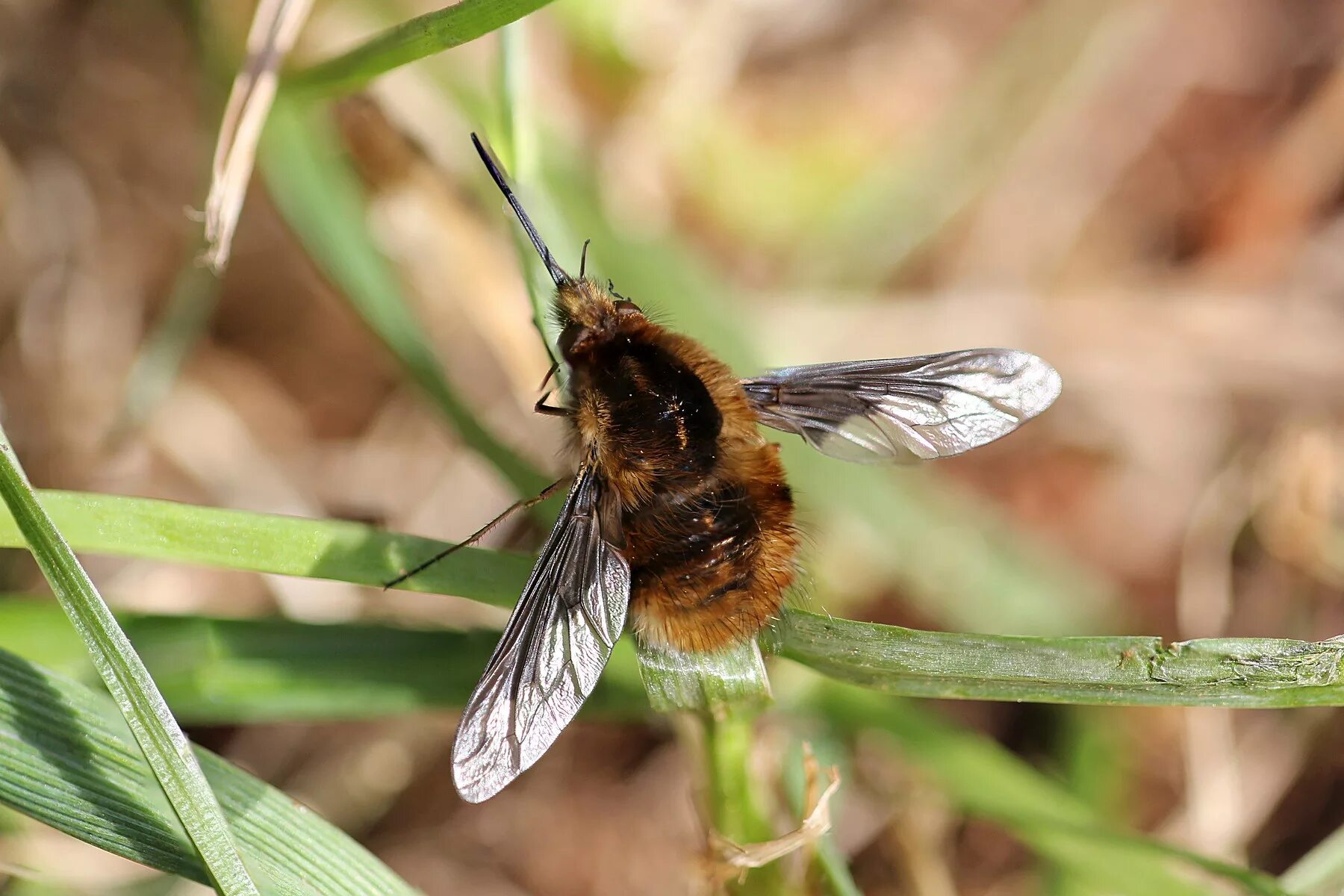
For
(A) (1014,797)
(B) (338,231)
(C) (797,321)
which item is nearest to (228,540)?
(B) (338,231)

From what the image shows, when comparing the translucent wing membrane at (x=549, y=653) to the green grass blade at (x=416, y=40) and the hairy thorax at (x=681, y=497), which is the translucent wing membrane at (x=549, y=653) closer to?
the hairy thorax at (x=681, y=497)

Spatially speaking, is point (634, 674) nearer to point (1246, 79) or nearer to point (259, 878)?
point (259, 878)

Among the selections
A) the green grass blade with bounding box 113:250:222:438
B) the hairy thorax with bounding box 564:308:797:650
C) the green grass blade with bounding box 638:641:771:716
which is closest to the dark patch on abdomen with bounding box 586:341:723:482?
the hairy thorax with bounding box 564:308:797:650

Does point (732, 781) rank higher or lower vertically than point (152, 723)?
lower

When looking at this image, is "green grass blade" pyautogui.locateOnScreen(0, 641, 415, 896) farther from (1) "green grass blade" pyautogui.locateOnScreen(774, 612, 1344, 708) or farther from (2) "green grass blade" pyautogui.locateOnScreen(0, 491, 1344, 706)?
(1) "green grass blade" pyautogui.locateOnScreen(774, 612, 1344, 708)

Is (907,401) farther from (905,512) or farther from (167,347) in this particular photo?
(167,347)

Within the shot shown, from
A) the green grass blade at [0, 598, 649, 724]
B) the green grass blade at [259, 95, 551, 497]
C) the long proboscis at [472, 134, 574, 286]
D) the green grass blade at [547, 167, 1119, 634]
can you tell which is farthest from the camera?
the green grass blade at [547, 167, 1119, 634]

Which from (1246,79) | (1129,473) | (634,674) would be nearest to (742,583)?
Answer: (634,674)
